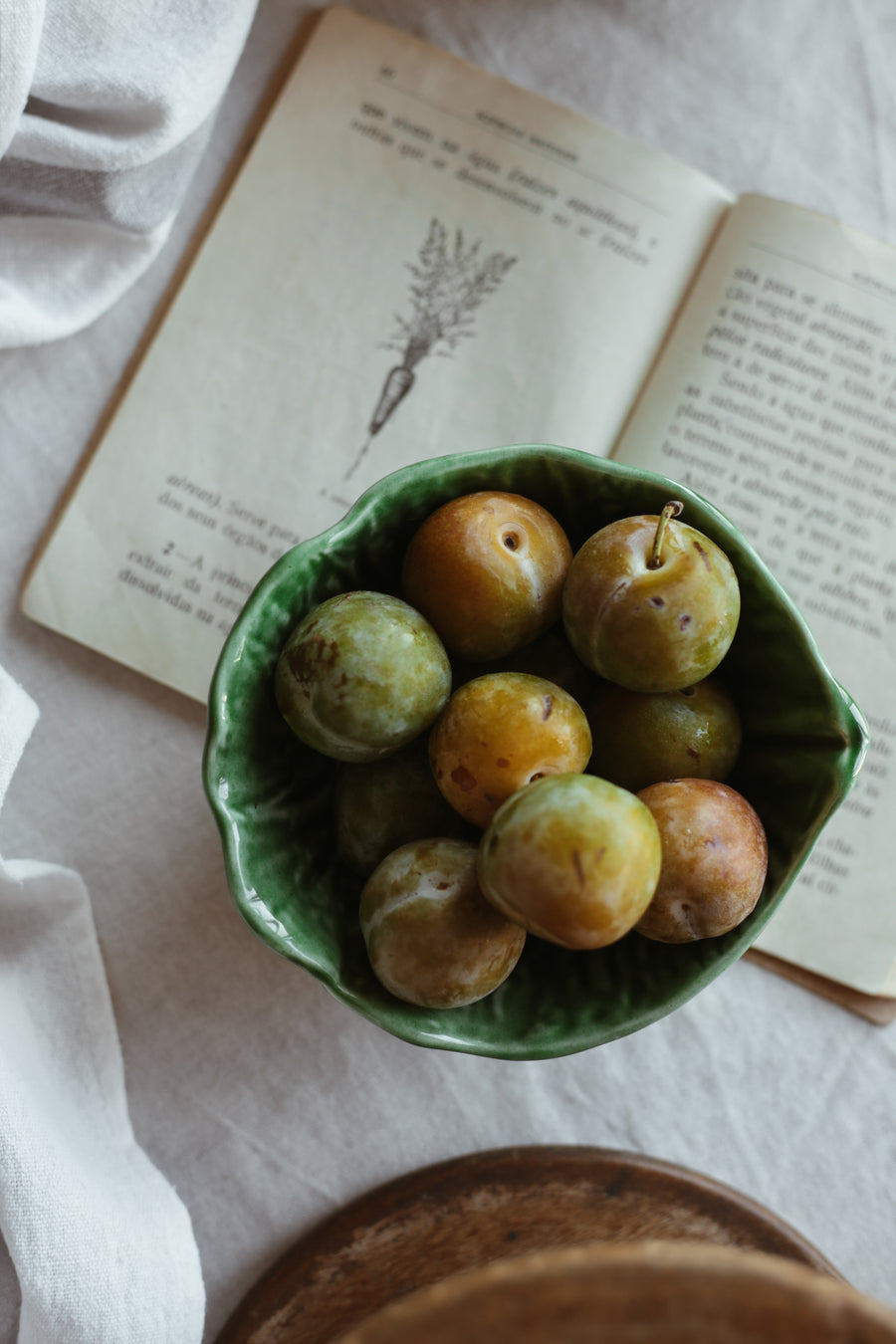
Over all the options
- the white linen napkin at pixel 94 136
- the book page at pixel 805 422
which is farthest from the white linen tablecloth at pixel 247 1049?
the book page at pixel 805 422

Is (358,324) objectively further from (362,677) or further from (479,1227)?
(479,1227)

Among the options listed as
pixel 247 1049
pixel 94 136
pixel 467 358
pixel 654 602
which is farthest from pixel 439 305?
pixel 247 1049

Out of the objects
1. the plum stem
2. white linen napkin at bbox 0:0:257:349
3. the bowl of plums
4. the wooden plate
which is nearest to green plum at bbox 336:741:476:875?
the bowl of plums

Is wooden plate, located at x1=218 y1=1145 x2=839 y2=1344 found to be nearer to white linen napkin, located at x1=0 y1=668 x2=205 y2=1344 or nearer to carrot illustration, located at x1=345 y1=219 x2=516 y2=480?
white linen napkin, located at x1=0 y1=668 x2=205 y2=1344

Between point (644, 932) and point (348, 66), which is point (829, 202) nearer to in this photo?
point (348, 66)

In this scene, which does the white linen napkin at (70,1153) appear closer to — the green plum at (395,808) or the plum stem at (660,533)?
the green plum at (395,808)
